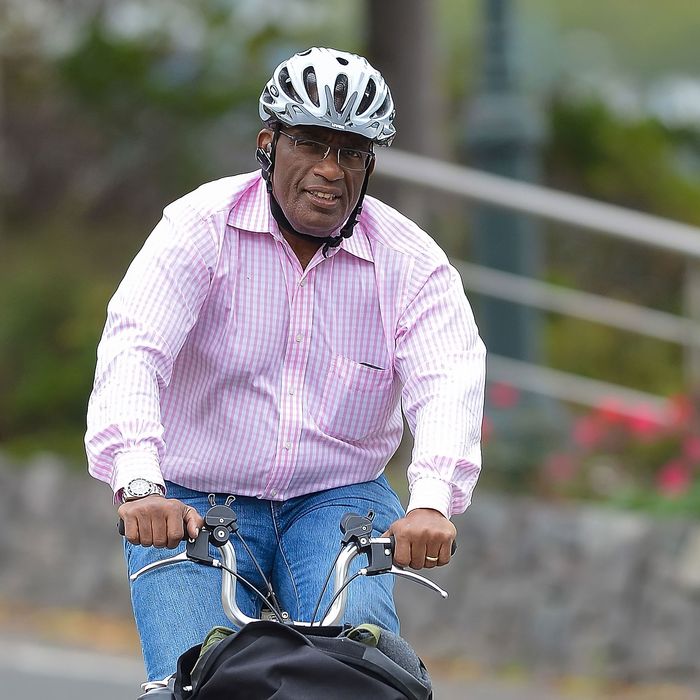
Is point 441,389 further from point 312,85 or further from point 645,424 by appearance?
point 645,424

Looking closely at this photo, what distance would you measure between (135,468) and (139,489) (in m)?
0.06

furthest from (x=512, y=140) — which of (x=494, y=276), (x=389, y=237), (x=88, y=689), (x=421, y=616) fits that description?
(x=389, y=237)

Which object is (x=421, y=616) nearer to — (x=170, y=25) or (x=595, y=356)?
(x=595, y=356)

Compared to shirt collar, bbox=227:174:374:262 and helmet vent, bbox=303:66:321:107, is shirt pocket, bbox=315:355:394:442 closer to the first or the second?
shirt collar, bbox=227:174:374:262

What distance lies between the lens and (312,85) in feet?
12.3

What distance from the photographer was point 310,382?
389 cm

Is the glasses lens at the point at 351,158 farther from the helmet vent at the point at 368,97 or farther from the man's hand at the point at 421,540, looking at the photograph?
the man's hand at the point at 421,540

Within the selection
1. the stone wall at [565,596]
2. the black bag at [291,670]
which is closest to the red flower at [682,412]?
the stone wall at [565,596]

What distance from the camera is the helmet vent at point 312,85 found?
3738mm

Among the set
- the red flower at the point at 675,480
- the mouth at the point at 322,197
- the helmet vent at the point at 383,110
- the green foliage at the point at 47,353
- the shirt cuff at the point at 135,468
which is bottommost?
the green foliage at the point at 47,353

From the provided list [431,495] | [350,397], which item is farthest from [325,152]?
[431,495]

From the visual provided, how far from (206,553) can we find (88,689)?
489 centimetres

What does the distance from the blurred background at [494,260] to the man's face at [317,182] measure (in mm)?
4292

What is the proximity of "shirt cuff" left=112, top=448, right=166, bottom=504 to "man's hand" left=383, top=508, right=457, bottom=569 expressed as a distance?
1.58ft
